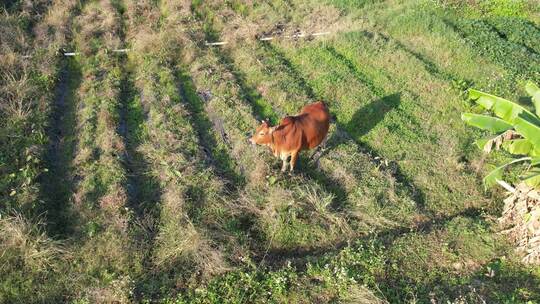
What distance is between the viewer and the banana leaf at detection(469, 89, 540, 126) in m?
7.55

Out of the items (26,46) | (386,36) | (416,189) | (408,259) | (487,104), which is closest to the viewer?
(408,259)

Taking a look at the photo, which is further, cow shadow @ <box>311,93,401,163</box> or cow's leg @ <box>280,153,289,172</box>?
cow shadow @ <box>311,93,401,163</box>

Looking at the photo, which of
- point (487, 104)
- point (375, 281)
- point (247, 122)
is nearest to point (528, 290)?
point (375, 281)

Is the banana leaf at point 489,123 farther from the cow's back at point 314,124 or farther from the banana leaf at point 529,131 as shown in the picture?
the cow's back at point 314,124

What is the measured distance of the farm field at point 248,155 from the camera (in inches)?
263

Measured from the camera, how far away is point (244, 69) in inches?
479

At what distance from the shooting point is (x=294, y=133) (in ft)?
27.3

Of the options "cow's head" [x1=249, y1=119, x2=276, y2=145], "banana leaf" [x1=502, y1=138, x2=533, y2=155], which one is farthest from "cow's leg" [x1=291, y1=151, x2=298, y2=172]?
"banana leaf" [x1=502, y1=138, x2=533, y2=155]

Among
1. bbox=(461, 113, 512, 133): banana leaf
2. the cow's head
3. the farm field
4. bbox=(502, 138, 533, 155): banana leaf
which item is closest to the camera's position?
the farm field

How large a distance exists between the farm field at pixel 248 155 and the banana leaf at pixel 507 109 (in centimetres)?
140

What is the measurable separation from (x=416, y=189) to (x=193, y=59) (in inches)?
266

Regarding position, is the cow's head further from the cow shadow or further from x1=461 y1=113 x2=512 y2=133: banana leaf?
x1=461 y1=113 x2=512 y2=133: banana leaf

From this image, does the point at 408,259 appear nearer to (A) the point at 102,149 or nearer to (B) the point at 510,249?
(B) the point at 510,249

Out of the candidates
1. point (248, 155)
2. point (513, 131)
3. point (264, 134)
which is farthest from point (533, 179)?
point (248, 155)
